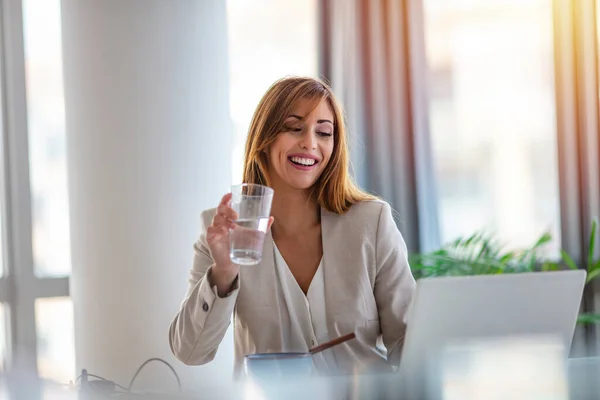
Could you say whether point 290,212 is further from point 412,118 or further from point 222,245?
point 412,118

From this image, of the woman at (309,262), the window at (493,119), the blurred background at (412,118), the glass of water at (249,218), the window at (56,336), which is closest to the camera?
the glass of water at (249,218)

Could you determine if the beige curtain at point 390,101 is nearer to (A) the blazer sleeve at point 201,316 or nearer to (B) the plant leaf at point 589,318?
(B) the plant leaf at point 589,318

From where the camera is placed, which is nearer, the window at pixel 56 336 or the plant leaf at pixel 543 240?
the plant leaf at pixel 543 240

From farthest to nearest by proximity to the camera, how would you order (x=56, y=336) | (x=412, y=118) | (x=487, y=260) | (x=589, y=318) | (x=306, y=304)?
(x=56, y=336) → (x=412, y=118) → (x=487, y=260) → (x=589, y=318) → (x=306, y=304)

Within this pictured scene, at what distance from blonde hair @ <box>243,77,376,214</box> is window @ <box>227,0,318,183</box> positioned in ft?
5.55

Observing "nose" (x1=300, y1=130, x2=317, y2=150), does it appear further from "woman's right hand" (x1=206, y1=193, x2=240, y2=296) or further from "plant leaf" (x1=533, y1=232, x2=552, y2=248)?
"plant leaf" (x1=533, y1=232, x2=552, y2=248)

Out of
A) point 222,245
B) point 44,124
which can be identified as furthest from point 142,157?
point 222,245

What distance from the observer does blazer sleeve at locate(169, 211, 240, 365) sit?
191 centimetres

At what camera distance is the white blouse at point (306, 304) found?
204cm

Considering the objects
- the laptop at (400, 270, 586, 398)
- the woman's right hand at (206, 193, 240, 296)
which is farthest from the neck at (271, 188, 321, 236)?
the laptop at (400, 270, 586, 398)

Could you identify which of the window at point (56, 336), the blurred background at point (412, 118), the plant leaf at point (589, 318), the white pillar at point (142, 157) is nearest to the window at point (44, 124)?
the blurred background at point (412, 118)

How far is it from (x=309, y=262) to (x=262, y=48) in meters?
2.07

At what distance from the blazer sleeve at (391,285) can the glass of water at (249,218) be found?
1.52ft

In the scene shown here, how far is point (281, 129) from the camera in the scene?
7.02ft
